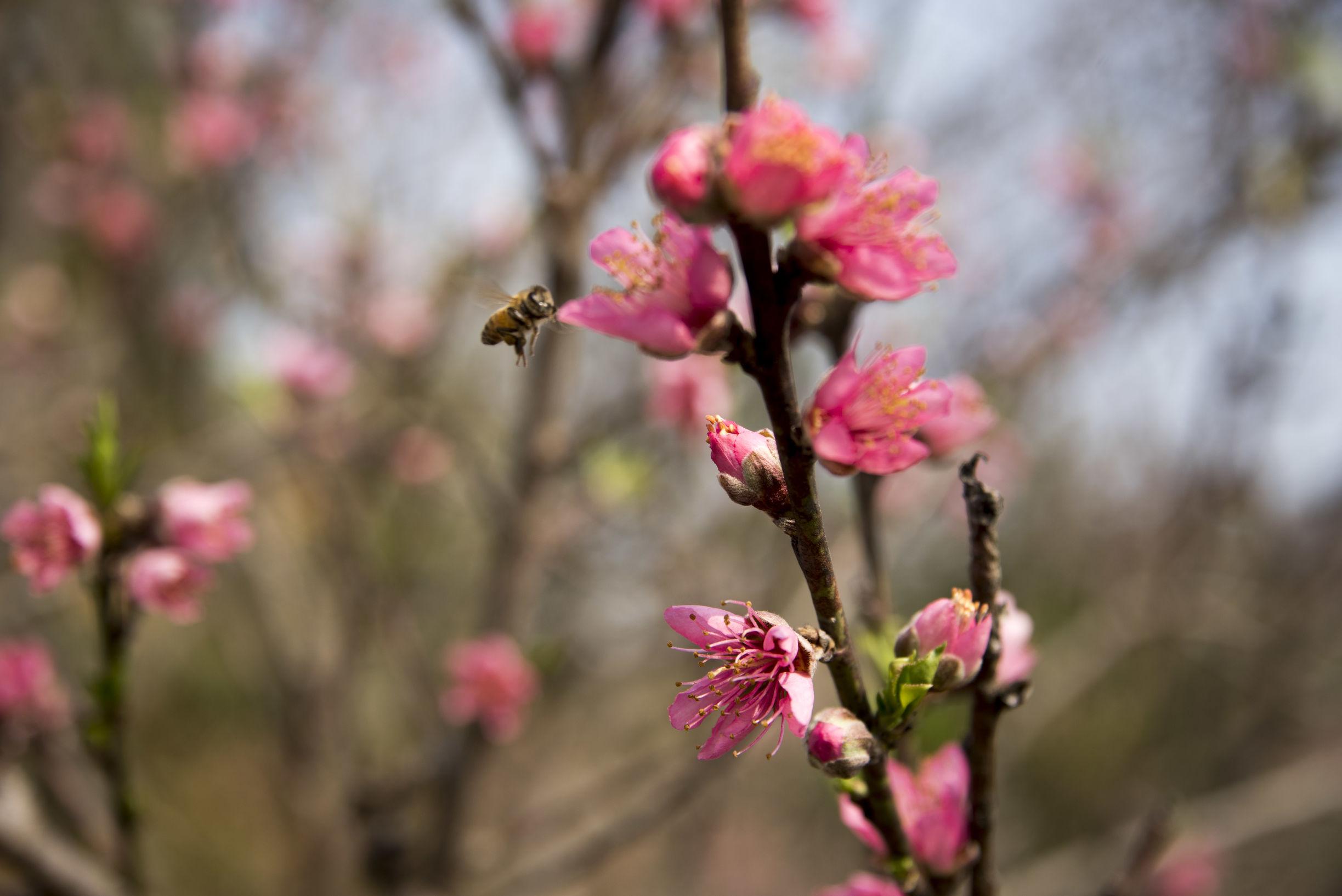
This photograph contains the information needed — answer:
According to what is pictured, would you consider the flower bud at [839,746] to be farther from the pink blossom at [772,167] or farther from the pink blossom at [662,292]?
the pink blossom at [772,167]

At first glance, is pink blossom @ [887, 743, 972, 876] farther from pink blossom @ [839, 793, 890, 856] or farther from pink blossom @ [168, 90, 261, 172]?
pink blossom @ [168, 90, 261, 172]

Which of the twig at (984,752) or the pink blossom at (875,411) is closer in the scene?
the pink blossom at (875,411)

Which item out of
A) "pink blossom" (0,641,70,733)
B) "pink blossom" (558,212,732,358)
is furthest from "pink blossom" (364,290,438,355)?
"pink blossom" (558,212,732,358)

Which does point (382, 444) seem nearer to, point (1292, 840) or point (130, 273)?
point (130, 273)

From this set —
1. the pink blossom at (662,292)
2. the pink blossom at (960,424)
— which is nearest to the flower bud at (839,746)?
the pink blossom at (662,292)

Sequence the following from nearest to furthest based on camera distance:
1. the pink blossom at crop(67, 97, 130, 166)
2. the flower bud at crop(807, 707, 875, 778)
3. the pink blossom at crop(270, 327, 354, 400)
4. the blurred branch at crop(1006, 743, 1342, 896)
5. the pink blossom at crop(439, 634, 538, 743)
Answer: the flower bud at crop(807, 707, 875, 778)
the pink blossom at crop(439, 634, 538, 743)
the blurred branch at crop(1006, 743, 1342, 896)
the pink blossom at crop(270, 327, 354, 400)
the pink blossom at crop(67, 97, 130, 166)

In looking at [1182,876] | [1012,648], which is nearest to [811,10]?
[1012,648]

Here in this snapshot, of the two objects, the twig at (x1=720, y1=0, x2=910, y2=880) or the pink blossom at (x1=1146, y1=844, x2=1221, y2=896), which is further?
the pink blossom at (x1=1146, y1=844, x2=1221, y2=896)

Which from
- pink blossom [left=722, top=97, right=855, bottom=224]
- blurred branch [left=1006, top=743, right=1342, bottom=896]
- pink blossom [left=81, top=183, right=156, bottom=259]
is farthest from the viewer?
pink blossom [left=81, top=183, right=156, bottom=259]

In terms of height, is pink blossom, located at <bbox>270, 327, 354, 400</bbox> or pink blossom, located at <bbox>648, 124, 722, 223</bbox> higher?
pink blossom, located at <bbox>270, 327, 354, 400</bbox>
